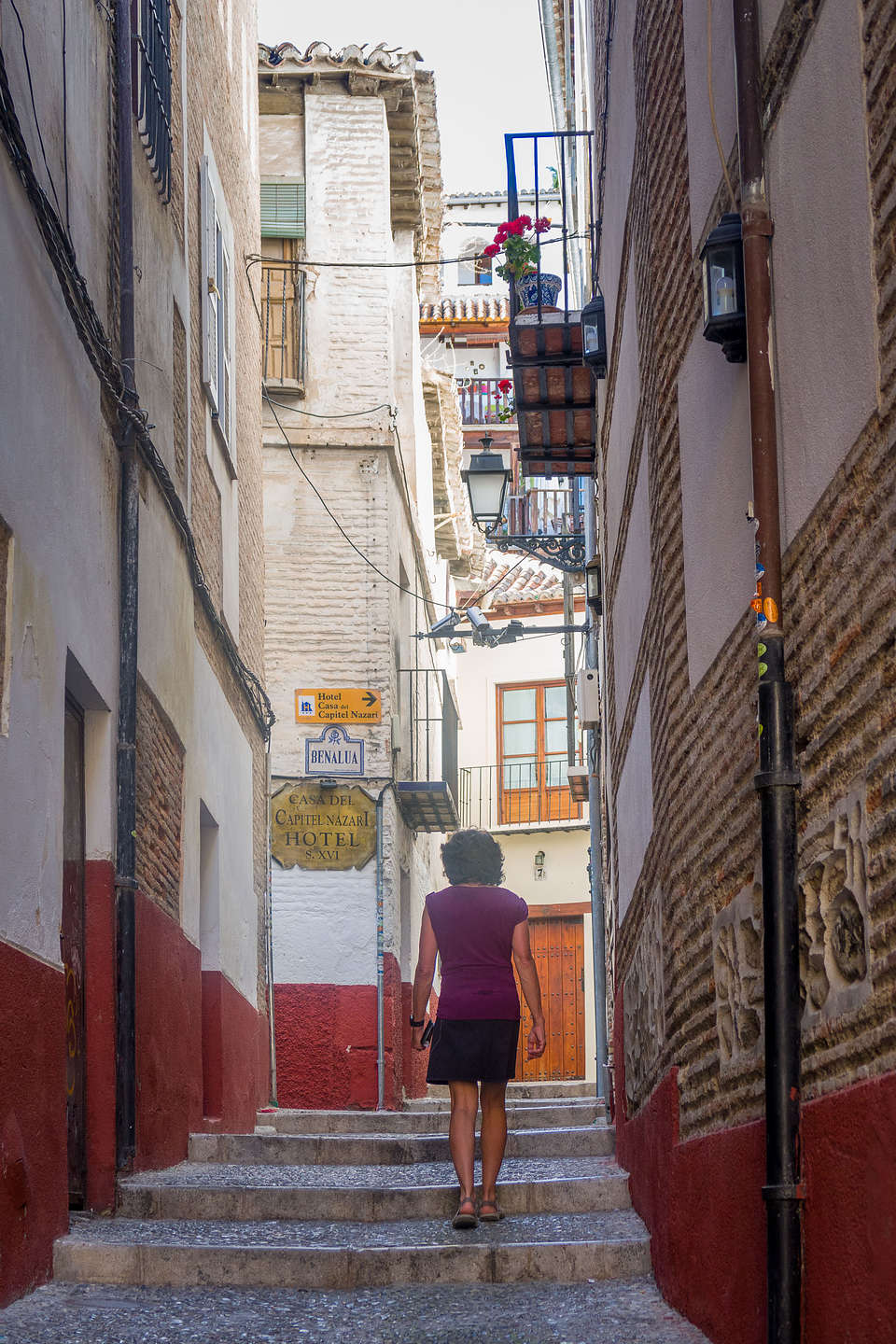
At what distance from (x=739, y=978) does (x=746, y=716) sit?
0.65 metres

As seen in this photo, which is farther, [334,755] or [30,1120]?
[334,755]

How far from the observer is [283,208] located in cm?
1856

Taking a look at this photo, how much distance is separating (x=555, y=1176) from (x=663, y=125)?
4.51 metres

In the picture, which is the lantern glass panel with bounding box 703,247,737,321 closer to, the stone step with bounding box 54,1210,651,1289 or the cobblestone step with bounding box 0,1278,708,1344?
the cobblestone step with bounding box 0,1278,708,1344

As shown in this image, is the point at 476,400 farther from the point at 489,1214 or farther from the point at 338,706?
the point at 489,1214

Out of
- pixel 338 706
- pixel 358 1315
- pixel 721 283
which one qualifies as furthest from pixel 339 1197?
pixel 338 706

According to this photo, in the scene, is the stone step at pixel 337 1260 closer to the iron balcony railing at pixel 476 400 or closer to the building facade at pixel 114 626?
the building facade at pixel 114 626

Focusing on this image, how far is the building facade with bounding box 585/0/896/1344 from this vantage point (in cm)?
305

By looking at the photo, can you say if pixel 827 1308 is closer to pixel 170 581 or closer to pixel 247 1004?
pixel 170 581

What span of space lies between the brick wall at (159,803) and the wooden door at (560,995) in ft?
57.4

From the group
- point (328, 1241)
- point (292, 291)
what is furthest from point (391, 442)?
point (328, 1241)

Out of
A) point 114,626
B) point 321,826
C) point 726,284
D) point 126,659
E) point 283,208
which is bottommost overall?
point 321,826

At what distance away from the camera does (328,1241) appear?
6.30 m

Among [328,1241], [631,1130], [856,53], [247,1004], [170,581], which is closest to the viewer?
[856,53]
